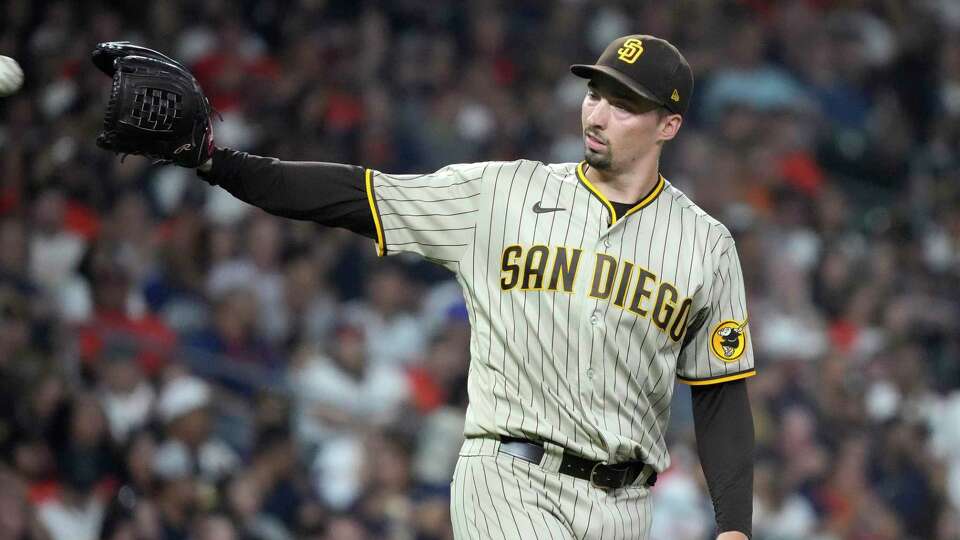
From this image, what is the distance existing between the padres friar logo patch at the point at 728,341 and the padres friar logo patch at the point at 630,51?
686mm

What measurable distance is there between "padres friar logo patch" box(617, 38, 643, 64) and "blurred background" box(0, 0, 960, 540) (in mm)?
3271

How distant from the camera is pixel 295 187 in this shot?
3.00 m

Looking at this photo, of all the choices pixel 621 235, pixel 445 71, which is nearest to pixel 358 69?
pixel 445 71

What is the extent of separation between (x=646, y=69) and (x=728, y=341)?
2.28 ft

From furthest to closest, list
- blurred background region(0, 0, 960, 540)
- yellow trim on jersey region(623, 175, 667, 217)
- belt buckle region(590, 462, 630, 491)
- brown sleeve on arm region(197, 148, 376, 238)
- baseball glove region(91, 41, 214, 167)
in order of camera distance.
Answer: blurred background region(0, 0, 960, 540)
yellow trim on jersey region(623, 175, 667, 217)
belt buckle region(590, 462, 630, 491)
brown sleeve on arm region(197, 148, 376, 238)
baseball glove region(91, 41, 214, 167)

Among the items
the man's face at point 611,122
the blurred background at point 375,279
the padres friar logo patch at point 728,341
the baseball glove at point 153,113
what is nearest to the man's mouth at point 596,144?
the man's face at point 611,122

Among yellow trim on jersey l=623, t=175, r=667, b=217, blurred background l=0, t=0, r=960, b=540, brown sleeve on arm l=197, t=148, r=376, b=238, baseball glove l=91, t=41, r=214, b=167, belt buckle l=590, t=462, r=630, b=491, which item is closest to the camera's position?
baseball glove l=91, t=41, r=214, b=167

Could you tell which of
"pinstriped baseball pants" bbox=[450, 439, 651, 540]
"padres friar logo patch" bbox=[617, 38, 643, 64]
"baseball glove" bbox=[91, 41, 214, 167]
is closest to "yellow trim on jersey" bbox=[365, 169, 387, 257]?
"baseball glove" bbox=[91, 41, 214, 167]

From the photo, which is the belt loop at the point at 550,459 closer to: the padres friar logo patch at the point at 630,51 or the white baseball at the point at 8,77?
the padres friar logo patch at the point at 630,51

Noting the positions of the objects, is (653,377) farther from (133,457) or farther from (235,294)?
(235,294)

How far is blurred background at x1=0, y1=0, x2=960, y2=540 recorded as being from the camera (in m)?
5.95

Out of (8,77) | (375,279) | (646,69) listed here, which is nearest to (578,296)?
(646,69)

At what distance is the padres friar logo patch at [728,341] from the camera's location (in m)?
3.25

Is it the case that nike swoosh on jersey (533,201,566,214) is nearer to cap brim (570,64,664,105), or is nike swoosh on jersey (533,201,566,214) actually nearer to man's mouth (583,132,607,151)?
man's mouth (583,132,607,151)
